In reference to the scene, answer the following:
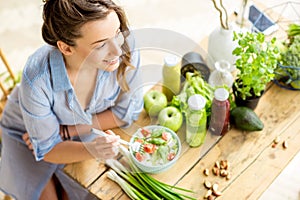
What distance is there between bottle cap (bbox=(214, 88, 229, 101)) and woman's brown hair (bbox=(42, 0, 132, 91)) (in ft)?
1.26

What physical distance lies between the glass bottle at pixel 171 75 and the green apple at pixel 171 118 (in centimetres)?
8

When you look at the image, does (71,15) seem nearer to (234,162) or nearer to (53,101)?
(53,101)

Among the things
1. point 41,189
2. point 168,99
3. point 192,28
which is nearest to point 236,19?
point 168,99

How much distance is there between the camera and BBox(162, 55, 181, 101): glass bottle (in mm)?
1477

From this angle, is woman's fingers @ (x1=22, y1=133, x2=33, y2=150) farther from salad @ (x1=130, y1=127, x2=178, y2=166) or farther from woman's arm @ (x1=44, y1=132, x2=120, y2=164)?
salad @ (x1=130, y1=127, x2=178, y2=166)

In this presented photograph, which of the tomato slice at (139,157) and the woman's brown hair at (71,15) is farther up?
the woman's brown hair at (71,15)

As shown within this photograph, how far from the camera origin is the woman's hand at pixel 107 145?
4.57 feet

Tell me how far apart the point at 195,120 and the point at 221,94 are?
0.38 ft

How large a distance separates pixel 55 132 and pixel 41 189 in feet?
0.93

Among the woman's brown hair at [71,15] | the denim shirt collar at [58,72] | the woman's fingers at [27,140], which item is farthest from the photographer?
the woman's fingers at [27,140]

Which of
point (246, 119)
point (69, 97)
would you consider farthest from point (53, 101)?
point (246, 119)

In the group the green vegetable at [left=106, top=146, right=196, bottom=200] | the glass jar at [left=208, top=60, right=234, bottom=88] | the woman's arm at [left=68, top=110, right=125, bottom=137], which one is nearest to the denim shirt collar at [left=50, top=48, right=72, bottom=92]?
the woman's arm at [left=68, top=110, right=125, bottom=137]

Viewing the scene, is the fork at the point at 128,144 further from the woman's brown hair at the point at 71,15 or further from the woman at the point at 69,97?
the woman's brown hair at the point at 71,15

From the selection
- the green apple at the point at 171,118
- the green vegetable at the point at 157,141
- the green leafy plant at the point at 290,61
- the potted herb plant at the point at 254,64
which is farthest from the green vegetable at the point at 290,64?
the green vegetable at the point at 157,141
